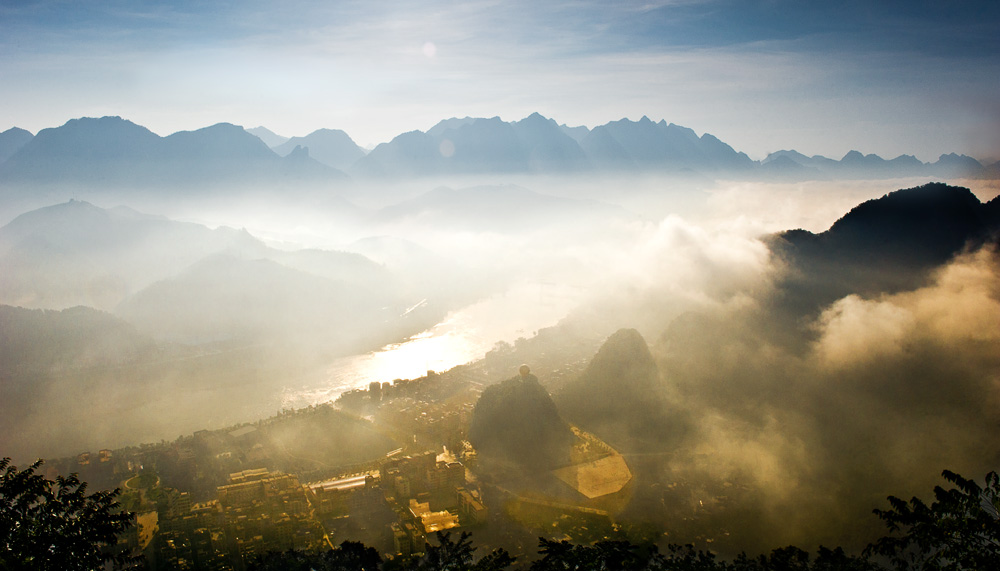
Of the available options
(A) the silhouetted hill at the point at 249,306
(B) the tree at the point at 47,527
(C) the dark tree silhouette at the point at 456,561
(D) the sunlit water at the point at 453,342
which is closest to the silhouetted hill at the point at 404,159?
(D) the sunlit water at the point at 453,342

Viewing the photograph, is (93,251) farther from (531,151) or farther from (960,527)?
(531,151)

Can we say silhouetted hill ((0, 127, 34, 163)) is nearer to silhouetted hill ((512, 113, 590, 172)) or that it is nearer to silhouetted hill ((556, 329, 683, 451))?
silhouetted hill ((512, 113, 590, 172))

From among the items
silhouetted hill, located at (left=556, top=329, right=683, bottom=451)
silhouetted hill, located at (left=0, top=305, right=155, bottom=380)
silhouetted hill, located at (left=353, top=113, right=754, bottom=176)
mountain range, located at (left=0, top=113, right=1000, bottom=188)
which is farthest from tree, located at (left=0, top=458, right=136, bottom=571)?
silhouetted hill, located at (left=353, top=113, right=754, bottom=176)

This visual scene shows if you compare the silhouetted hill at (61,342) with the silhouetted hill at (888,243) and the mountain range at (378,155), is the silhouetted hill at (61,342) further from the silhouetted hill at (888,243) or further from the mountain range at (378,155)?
the mountain range at (378,155)

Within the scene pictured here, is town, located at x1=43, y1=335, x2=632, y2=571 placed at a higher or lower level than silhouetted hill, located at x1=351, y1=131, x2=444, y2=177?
lower

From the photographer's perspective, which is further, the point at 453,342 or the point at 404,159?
the point at 404,159

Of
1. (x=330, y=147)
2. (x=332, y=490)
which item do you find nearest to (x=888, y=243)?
(x=332, y=490)

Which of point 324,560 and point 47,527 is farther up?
point 47,527
